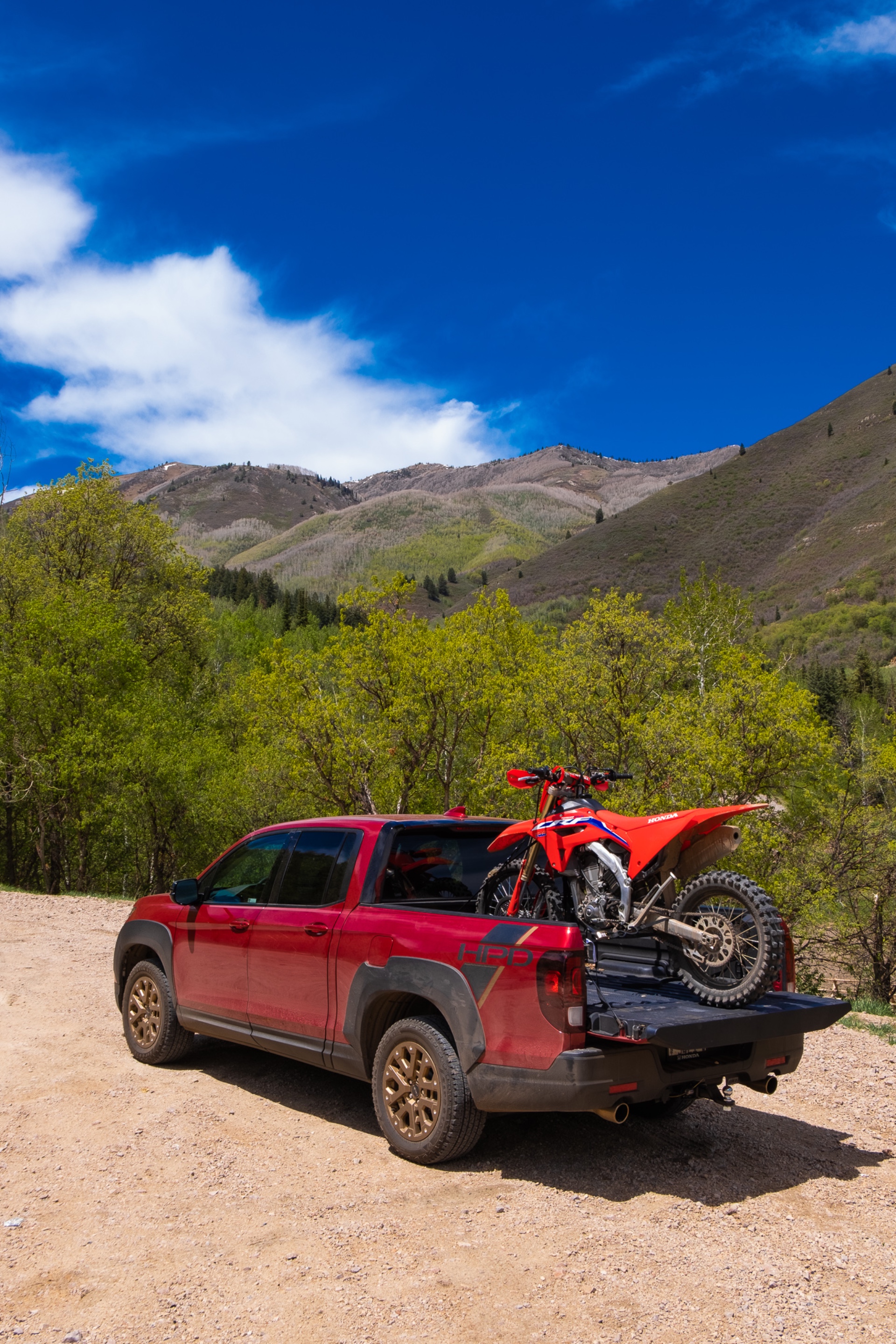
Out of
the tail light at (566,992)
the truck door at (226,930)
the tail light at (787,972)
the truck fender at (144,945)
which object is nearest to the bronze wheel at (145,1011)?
the truck fender at (144,945)

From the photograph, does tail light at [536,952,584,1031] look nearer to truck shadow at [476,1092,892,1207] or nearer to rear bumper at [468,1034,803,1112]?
rear bumper at [468,1034,803,1112]

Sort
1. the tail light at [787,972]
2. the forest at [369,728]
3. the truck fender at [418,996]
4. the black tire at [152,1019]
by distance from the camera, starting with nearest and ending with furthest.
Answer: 1. the truck fender at [418,996]
2. the tail light at [787,972]
3. the black tire at [152,1019]
4. the forest at [369,728]

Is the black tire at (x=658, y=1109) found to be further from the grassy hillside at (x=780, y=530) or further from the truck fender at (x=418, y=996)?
the grassy hillside at (x=780, y=530)

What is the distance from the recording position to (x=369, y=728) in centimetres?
2464

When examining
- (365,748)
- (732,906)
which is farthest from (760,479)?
(732,906)

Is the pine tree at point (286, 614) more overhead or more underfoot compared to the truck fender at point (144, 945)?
more overhead

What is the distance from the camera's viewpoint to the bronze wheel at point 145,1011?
255 inches

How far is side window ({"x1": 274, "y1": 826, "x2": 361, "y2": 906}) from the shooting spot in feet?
17.6

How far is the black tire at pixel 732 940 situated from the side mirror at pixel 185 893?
3.21m

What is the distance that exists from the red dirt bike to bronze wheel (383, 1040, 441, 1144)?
Result: 1034 mm

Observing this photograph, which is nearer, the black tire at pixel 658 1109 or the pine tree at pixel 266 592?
the black tire at pixel 658 1109

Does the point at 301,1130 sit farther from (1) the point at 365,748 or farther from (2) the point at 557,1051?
(1) the point at 365,748

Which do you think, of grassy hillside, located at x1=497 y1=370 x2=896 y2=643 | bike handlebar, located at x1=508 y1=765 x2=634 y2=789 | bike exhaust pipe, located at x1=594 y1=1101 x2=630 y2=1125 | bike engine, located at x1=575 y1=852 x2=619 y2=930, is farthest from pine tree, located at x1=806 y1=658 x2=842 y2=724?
bike exhaust pipe, located at x1=594 y1=1101 x2=630 y2=1125

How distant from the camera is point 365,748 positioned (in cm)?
2430
